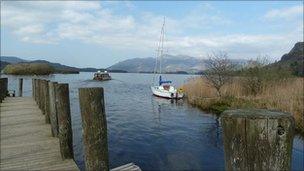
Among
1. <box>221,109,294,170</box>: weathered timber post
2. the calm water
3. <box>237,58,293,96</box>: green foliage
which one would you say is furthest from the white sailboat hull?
<box>221,109,294,170</box>: weathered timber post

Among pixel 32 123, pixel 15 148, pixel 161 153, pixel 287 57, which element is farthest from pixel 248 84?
pixel 287 57

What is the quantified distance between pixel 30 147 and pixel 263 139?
29.3 feet

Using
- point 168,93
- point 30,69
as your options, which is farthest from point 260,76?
point 30,69

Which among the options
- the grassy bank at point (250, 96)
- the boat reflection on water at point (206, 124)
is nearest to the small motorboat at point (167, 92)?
the grassy bank at point (250, 96)

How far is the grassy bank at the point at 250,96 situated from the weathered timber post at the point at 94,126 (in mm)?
16746

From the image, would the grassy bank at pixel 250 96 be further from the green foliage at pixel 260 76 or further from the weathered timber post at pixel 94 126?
the weathered timber post at pixel 94 126

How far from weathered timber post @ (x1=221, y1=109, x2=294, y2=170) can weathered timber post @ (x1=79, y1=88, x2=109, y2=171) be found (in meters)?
4.64

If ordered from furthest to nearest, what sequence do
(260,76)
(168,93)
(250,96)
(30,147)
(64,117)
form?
(168,93)
(260,76)
(250,96)
(30,147)
(64,117)

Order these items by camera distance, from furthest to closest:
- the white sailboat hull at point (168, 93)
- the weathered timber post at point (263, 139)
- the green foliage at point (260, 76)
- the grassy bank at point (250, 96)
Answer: the white sailboat hull at point (168, 93)
the green foliage at point (260, 76)
the grassy bank at point (250, 96)
the weathered timber post at point (263, 139)

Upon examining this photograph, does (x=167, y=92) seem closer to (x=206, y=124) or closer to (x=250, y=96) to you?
(x=250, y=96)

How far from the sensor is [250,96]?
32.8m

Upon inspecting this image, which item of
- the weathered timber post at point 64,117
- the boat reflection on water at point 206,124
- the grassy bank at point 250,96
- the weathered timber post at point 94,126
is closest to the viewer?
the weathered timber post at point 94,126

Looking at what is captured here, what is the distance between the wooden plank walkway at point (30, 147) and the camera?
8.33m

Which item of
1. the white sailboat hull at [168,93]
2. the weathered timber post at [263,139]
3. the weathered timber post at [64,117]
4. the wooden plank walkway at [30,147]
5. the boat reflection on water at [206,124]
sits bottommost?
the boat reflection on water at [206,124]
